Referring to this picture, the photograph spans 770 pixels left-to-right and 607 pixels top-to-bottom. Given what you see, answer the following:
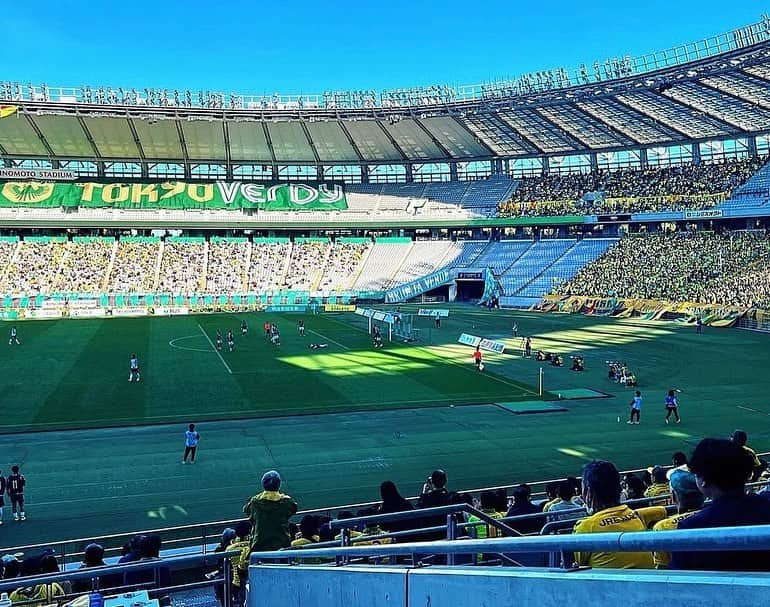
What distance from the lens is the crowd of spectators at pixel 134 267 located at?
83.8 m

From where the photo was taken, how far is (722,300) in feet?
206

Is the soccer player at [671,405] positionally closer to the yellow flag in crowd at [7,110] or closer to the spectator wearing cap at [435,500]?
the spectator wearing cap at [435,500]

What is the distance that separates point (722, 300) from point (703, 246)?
11.7m

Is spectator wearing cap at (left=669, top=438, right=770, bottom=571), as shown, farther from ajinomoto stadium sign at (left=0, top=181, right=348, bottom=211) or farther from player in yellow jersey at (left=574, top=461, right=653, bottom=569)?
ajinomoto stadium sign at (left=0, top=181, right=348, bottom=211)

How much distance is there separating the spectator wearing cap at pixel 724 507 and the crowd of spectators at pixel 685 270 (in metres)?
61.4

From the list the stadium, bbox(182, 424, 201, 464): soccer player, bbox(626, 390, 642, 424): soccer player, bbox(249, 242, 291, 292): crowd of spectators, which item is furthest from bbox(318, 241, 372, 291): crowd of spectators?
bbox(182, 424, 201, 464): soccer player

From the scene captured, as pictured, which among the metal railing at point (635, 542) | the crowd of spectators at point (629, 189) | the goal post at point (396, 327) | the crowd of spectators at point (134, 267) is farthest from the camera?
the crowd of spectators at point (134, 267)

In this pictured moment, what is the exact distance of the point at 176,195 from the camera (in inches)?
3765

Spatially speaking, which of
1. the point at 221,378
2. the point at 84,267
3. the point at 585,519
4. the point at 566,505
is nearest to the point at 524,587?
the point at 585,519

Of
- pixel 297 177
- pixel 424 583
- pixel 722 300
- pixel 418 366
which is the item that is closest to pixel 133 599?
pixel 424 583

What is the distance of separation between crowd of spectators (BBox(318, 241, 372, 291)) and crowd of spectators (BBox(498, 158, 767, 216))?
19.3 m

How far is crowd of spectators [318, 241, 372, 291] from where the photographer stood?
293 feet

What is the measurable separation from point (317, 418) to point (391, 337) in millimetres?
23741

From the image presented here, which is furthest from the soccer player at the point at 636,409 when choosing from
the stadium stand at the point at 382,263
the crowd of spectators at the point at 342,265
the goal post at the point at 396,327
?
the crowd of spectators at the point at 342,265
